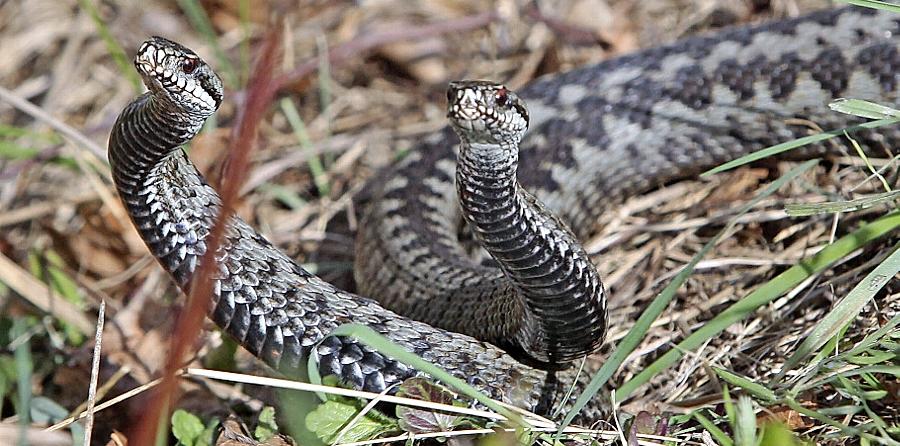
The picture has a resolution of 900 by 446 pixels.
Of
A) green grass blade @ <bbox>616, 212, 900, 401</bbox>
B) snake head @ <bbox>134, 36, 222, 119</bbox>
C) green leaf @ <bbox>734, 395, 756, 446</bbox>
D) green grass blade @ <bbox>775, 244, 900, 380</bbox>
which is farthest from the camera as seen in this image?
green grass blade @ <bbox>616, 212, 900, 401</bbox>

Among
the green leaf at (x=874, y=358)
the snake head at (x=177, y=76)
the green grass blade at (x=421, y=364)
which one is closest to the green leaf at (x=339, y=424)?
the green grass blade at (x=421, y=364)

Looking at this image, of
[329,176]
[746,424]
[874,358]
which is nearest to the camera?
[746,424]

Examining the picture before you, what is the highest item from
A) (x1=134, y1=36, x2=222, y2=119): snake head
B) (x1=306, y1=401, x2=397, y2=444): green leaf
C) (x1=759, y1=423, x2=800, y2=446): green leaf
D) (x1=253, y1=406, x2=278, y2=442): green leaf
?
(x1=134, y1=36, x2=222, y2=119): snake head

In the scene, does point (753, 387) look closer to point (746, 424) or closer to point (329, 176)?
point (746, 424)

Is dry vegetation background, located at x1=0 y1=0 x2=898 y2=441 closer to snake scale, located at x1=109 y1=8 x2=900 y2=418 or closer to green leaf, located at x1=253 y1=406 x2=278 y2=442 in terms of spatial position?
snake scale, located at x1=109 y1=8 x2=900 y2=418

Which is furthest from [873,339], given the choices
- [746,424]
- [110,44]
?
[110,44]

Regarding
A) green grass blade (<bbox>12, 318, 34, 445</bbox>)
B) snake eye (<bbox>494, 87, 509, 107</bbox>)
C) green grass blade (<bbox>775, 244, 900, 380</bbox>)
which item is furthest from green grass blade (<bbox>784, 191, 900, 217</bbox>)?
green grass blade (<bbox>12, 318, 34, 445</bbox>)

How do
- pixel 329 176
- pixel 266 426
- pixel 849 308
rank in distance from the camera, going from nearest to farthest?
pixel 849 308
pixel 266 426
pixel 329 176
